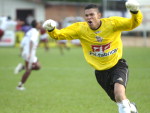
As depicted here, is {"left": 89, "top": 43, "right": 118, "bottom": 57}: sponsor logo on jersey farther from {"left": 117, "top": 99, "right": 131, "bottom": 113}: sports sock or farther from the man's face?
{"left": 117, "top": 99, "right": 131, "bottom": 113}: sports sock

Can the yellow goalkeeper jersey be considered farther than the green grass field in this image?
No

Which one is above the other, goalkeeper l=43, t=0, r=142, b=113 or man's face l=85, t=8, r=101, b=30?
man's face l=85, t=8, r=101, b=30

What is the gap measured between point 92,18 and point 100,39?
41 cm

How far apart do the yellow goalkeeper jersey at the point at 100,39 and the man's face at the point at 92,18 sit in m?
0.11

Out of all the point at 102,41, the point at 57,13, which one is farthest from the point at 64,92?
the point at 57,13

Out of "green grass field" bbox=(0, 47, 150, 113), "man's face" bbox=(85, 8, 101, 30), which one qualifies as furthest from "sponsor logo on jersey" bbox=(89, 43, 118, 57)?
"green grass field" bbox=(0, 47, 150, 113)

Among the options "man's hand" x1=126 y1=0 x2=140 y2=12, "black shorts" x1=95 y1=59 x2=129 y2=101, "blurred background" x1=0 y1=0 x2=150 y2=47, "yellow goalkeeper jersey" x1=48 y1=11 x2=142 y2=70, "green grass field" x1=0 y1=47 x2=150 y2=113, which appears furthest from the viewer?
"blurred background" x1=0 y1=0 x2=150 y2=47

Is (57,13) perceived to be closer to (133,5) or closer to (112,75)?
(112,75)

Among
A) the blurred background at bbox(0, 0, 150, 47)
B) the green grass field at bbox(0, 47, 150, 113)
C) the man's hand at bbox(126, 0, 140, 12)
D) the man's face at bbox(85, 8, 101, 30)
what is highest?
the man's hand at bbox(126, 0, 140, 12)

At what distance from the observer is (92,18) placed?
8.44m

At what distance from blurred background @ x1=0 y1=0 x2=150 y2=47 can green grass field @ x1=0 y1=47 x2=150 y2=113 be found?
51.1ft

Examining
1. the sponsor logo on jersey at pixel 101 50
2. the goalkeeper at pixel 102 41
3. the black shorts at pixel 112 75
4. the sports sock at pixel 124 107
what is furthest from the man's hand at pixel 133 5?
the sports sock at pixel 124 107

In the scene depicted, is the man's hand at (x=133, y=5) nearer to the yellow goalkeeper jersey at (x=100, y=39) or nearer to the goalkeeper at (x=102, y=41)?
the goalkeeper at (x=102, y=41)

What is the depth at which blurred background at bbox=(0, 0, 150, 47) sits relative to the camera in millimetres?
36031
